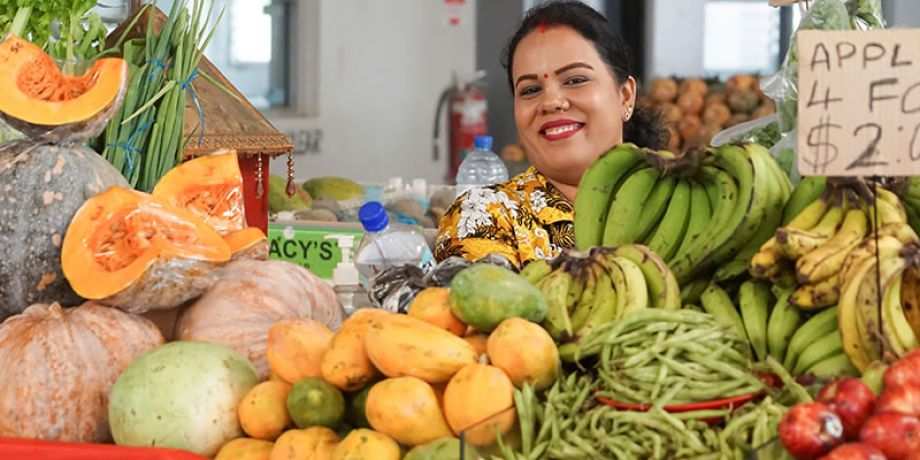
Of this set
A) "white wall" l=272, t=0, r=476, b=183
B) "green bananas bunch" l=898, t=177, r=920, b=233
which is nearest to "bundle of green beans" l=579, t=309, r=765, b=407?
"green bananas bunch" l=898, t=177, r=920, b=233

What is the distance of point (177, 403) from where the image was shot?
5.82ft

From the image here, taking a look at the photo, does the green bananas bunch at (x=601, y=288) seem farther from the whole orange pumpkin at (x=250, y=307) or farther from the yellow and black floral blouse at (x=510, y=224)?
the yellow and black floral blouse at (x=510, y=224)

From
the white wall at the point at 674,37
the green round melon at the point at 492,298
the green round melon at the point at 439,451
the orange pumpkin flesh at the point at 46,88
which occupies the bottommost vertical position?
the green round melon at the point at 439,451

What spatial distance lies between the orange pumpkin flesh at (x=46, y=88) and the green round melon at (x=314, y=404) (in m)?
0.71

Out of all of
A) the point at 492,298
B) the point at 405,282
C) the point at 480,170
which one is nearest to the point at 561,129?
the point at 405,282

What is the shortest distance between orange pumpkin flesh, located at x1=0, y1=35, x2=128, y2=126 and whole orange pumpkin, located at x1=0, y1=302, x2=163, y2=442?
0.36 meters

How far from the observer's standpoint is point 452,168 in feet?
29.0

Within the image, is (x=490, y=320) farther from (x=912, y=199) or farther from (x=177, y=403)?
(x=912, y=199)

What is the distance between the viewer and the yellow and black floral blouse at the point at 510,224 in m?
3.08

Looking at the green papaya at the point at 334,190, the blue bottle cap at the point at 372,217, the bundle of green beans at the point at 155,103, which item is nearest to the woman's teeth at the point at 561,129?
the blue bottle cap at the point at 372,217

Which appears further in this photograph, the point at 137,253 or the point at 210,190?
the point at 210,190

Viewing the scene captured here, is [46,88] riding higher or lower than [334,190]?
higher

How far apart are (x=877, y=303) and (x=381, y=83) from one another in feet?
22.9

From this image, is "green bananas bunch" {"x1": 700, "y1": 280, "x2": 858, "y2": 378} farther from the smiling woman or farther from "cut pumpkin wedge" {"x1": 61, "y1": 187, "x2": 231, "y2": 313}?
the smiling woman
